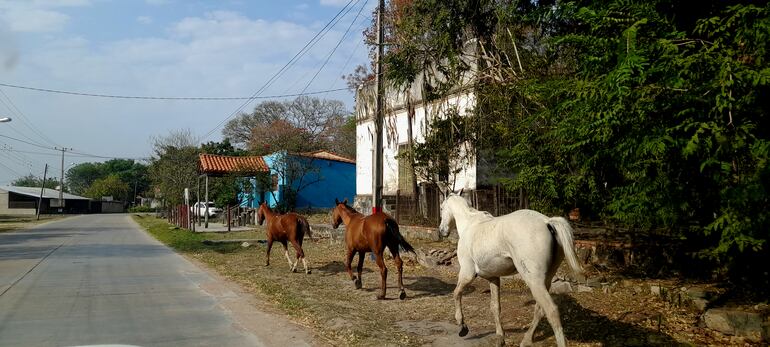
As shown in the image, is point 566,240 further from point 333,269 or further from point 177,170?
point 177,170

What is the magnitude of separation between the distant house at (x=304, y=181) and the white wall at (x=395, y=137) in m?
7.38

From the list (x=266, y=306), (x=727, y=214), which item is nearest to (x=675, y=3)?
(x=727, y=214)

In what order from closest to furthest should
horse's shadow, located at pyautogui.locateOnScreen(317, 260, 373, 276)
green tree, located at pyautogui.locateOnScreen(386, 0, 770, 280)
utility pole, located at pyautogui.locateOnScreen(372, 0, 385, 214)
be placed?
green tree, located at pyautogui.locateOnScreen(386, 0, 770, 280), horse's shadow, located at pyautogui.locateOnScreen(317, 260, 373, 276), utility pole, located at pyautogui.locateOnScreen(372, 0, 385, 214)

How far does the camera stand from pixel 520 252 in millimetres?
5934

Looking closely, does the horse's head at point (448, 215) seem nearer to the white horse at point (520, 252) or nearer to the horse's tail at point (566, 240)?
the white horse at point (520, 252)

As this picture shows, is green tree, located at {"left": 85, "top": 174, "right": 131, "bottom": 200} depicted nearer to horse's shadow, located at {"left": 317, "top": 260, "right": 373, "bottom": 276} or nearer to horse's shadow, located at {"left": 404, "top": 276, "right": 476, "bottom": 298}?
horse's shadow, located at {"left": 317, "top": 260, "right": 373, "bottom": 276}

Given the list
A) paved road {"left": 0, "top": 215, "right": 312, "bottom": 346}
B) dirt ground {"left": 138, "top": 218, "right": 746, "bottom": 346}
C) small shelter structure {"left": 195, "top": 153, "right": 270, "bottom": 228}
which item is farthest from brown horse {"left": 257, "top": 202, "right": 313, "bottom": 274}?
small shelter structure {"left": 195, "top": 153, "right": 270, "bottom": 228}

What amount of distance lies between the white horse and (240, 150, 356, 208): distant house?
2560 centimetres

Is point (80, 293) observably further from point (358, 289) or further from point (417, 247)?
point (417, 247)

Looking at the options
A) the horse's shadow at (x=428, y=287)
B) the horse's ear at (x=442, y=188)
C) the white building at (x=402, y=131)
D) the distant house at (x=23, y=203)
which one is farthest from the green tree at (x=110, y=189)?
the horse's shadow at (x=428, y=287)

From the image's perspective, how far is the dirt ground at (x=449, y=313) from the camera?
668 centimetres

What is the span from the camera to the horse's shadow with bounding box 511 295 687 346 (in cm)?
632

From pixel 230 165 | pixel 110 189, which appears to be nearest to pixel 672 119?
pixel 230 165

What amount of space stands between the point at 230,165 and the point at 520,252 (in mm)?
29777
